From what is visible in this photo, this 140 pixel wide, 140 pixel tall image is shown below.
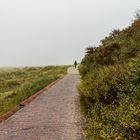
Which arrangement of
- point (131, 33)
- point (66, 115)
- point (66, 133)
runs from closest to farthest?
1. point (66, 133)
2. point (66, 115)
3. point (131, 33)

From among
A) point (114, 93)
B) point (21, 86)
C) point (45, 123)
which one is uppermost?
point (114, 93)

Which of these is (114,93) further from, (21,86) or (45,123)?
(21,86)

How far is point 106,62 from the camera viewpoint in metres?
22.3

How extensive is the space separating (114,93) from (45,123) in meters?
2.74

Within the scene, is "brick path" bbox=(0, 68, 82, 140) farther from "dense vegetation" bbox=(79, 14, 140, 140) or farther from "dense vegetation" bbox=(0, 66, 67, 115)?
"dense vegetation" bbox=(0, 66, 67, 115)

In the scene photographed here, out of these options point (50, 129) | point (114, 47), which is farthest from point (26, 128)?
point (114, 47)

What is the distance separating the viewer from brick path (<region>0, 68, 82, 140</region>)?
12.2m

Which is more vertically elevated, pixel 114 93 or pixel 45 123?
pixel 114 93

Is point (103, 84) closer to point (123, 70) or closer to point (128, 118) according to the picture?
point (123, 70)

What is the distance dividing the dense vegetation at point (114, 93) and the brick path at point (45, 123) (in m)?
0.71

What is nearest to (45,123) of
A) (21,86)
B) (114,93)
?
(114,93)

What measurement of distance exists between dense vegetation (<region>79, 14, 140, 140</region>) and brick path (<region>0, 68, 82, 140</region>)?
0.71 m

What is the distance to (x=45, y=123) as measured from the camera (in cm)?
1428

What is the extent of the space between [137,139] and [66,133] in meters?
5.77
